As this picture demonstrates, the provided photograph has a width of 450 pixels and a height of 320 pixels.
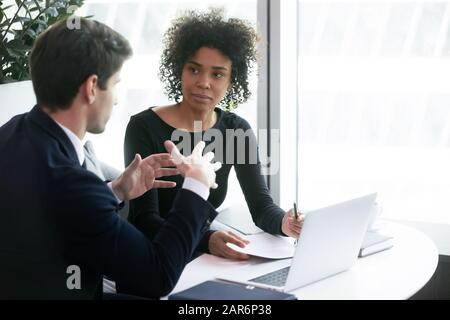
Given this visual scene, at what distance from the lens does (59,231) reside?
1.53 meters

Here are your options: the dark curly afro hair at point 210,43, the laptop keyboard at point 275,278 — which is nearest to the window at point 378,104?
the dark curly afro hair at point 210,43

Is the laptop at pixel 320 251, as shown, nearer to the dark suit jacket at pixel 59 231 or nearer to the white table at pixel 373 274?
the white table at pixel 373 274

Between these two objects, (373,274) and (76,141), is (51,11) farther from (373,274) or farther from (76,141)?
(373,274)

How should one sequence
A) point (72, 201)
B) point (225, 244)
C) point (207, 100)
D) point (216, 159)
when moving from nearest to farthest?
point (72, 201)
point (225, 244)
point (207, 100)
point (216, 159)

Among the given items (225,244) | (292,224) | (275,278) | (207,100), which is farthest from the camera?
(207,100)

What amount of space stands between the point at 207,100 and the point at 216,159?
0.85 ft

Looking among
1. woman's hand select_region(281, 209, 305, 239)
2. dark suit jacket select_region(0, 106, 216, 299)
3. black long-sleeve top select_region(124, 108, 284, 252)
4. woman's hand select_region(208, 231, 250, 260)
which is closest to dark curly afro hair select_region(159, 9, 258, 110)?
black long-sleeve top select_region(124, 108, 284, 252)

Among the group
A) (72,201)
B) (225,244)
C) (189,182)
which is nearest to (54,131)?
(72,201)

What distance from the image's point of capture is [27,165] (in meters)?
1.54

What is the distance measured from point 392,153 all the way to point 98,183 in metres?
1.79

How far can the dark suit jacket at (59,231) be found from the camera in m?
1.52

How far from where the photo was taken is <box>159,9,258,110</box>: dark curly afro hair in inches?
97.3
